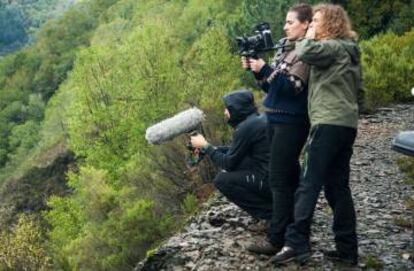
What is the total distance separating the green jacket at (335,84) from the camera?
5.58 m

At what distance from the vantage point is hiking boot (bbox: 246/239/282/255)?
679cm

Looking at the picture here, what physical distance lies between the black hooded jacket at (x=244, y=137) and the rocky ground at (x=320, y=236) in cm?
99

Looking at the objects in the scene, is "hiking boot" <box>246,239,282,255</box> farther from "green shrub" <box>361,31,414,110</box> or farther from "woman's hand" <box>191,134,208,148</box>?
"green shrub" <box>361,31,414,110</box>

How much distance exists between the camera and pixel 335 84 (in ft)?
18.6

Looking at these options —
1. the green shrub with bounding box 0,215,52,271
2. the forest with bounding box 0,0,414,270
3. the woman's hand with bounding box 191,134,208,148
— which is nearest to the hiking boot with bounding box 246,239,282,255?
the woman's hand with bounding box 191,134,208,148

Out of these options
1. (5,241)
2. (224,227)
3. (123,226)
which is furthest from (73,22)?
(224,227)

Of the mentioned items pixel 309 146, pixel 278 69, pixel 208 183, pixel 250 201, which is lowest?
pixel 208 183

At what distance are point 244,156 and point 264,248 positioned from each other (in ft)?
3.06

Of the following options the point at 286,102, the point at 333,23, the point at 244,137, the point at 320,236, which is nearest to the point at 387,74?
the point at 320,236

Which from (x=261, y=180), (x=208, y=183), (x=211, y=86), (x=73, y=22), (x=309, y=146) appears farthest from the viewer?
(x=73, y=22)

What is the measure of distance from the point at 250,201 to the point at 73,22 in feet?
327

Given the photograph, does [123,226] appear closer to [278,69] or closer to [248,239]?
[248,239]

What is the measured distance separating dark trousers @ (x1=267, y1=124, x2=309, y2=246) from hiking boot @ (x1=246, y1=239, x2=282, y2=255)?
0.24 feet

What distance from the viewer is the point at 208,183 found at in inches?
675
